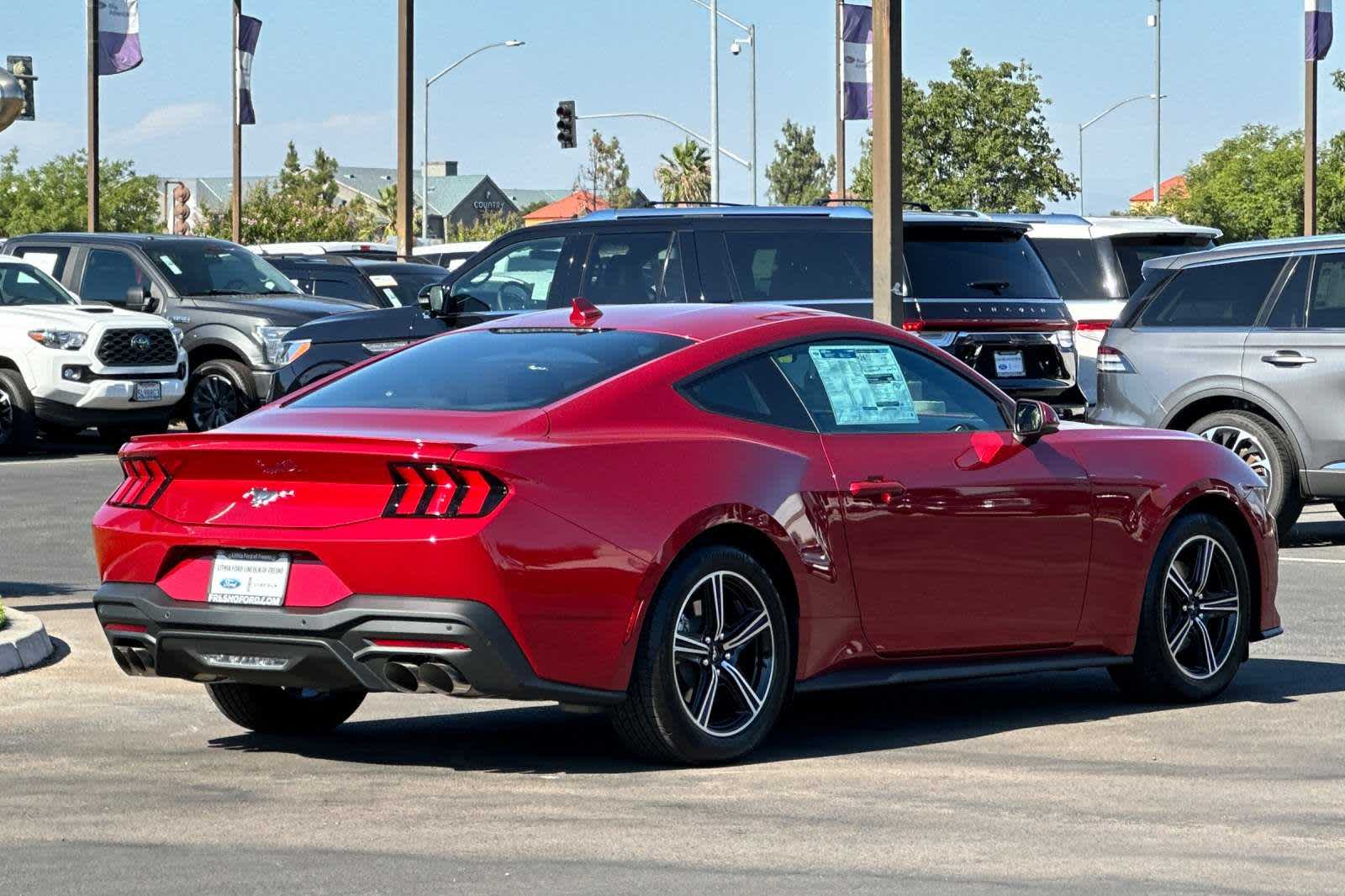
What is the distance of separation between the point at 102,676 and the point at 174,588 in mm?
2441

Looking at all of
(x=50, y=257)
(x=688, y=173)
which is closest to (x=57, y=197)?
(x=688, y=173)

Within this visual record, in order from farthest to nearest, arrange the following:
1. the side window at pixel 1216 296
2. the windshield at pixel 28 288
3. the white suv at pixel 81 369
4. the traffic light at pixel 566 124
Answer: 1. the traffic light at pixel 566 124
2. the windshield at pixel 28 288
3. the white suv at pixel 81 369
4. the side window at pixel 1216 296

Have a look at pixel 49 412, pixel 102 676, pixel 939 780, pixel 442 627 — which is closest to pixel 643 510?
pixel 442 627

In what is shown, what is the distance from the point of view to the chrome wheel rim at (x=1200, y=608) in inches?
340

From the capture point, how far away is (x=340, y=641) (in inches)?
259

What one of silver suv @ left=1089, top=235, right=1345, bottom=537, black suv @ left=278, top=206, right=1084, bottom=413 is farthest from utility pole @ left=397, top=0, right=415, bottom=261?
silver suv @ left=1089, top=235, right=1345, bottom=537

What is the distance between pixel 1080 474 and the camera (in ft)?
26.9

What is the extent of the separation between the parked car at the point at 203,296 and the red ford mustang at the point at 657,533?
47.1 ft

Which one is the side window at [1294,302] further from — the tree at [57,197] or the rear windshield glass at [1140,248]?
the tree at [57,197]

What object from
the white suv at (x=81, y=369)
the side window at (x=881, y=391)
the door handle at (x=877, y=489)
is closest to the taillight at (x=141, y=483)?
the side window at (x=881, y=391)

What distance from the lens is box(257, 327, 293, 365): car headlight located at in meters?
22.0

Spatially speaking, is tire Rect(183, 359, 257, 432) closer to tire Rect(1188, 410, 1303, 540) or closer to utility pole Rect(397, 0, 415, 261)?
utility pole Rect(397, 0, 415, 261)

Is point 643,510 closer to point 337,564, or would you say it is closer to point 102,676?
point 337,564

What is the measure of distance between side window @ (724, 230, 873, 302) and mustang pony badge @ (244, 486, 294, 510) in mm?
8782
